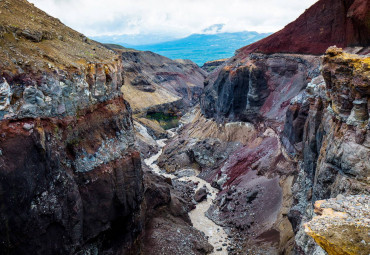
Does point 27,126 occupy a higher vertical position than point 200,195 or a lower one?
higher

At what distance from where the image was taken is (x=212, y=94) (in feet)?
221

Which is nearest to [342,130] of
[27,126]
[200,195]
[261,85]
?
[27,126]

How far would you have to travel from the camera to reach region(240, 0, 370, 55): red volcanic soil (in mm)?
32156

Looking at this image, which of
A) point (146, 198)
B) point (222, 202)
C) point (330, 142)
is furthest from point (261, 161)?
point (330, 142)

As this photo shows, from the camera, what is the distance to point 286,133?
35875 mm

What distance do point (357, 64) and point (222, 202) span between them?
25452mm

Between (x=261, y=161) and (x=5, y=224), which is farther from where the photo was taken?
(x=261, y=161)

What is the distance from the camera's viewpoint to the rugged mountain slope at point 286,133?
15125 mm

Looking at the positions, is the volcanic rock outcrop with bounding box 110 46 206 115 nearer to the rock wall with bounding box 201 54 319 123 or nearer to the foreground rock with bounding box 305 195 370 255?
the rock wall with bounding box 201 54 319 123

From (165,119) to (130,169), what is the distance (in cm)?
6648

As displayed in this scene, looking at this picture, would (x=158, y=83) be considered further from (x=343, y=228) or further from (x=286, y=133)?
(x=343, y=228)

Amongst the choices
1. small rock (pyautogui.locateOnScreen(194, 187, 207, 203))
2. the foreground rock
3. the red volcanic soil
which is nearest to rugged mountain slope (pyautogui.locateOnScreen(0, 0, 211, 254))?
the foreground rock

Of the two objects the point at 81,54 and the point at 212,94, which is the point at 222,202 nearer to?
the point at 81,54

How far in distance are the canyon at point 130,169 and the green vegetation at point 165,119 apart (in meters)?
44.0
